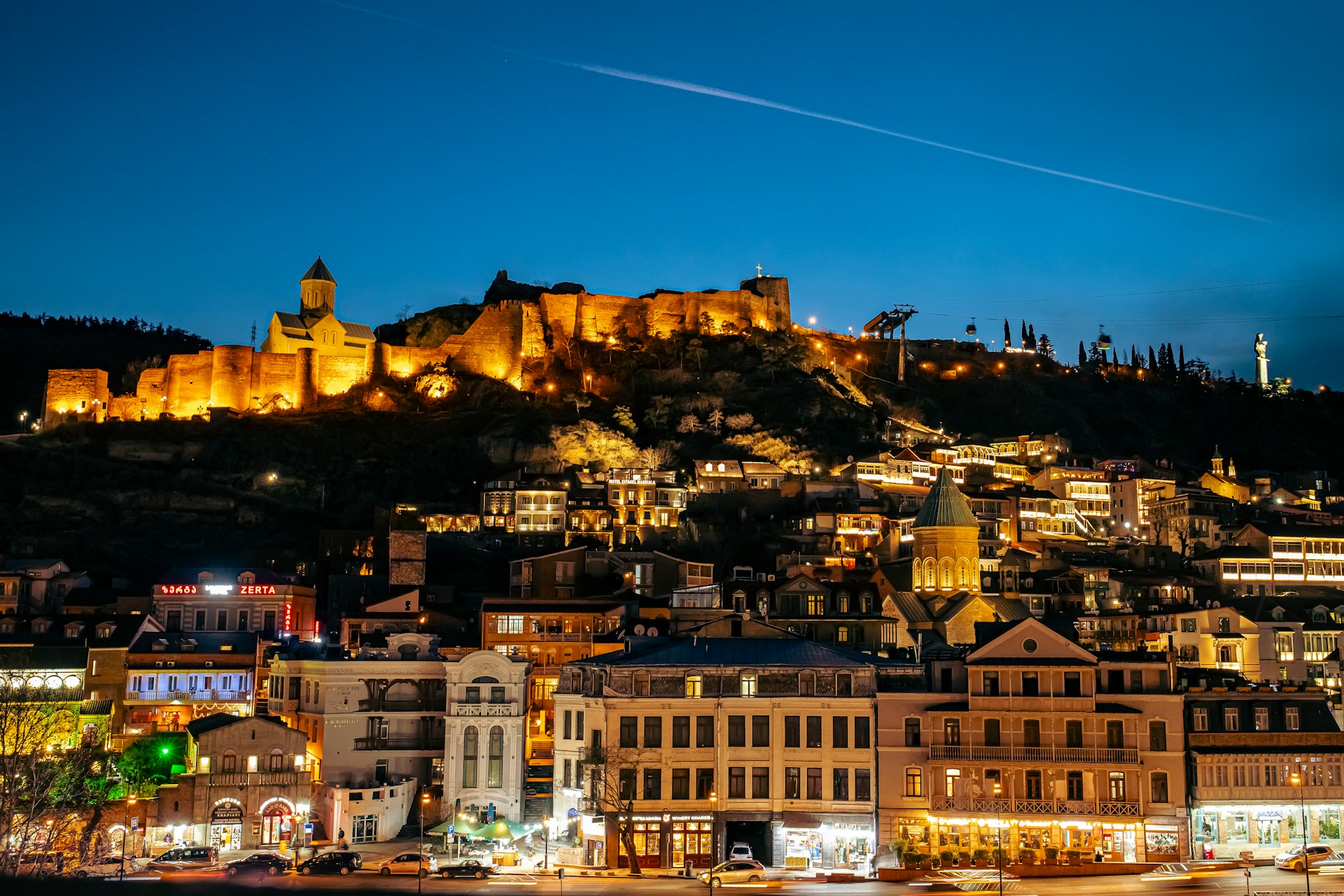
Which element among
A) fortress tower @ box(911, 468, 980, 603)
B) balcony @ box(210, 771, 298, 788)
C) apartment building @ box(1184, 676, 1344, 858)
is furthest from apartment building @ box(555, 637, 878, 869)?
fortress tower @ box(911, 468, 980, 603)

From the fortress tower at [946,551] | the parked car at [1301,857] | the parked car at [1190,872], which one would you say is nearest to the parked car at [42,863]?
the parked car at [1190,872]

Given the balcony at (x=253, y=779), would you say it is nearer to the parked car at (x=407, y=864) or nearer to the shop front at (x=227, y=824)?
the shop front at (x=227, y=824)

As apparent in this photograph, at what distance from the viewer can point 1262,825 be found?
46406mm

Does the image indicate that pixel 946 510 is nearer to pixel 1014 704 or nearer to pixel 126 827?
pixel 1014 704

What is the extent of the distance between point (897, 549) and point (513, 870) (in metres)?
51.6

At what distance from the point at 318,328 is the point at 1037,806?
96.4 m

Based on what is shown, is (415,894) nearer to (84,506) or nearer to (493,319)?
(84,506)

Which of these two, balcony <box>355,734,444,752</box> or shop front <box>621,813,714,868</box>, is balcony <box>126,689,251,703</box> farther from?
shop front <box>621,813,714,868</box>

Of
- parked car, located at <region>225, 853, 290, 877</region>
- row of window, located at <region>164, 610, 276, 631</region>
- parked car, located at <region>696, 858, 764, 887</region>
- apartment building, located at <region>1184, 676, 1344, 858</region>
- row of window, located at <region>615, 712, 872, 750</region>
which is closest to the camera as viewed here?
parked car, located at <region>696, 858, 764, 887</region>

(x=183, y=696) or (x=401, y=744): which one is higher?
(x=183, y=696)

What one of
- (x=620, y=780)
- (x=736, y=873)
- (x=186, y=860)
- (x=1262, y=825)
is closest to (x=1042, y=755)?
(x=1262, y=825)

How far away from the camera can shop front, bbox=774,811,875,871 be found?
44250 mm

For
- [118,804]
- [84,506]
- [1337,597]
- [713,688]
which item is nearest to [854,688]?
[713,688]

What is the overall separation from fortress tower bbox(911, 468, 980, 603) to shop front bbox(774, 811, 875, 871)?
93.8 feet
